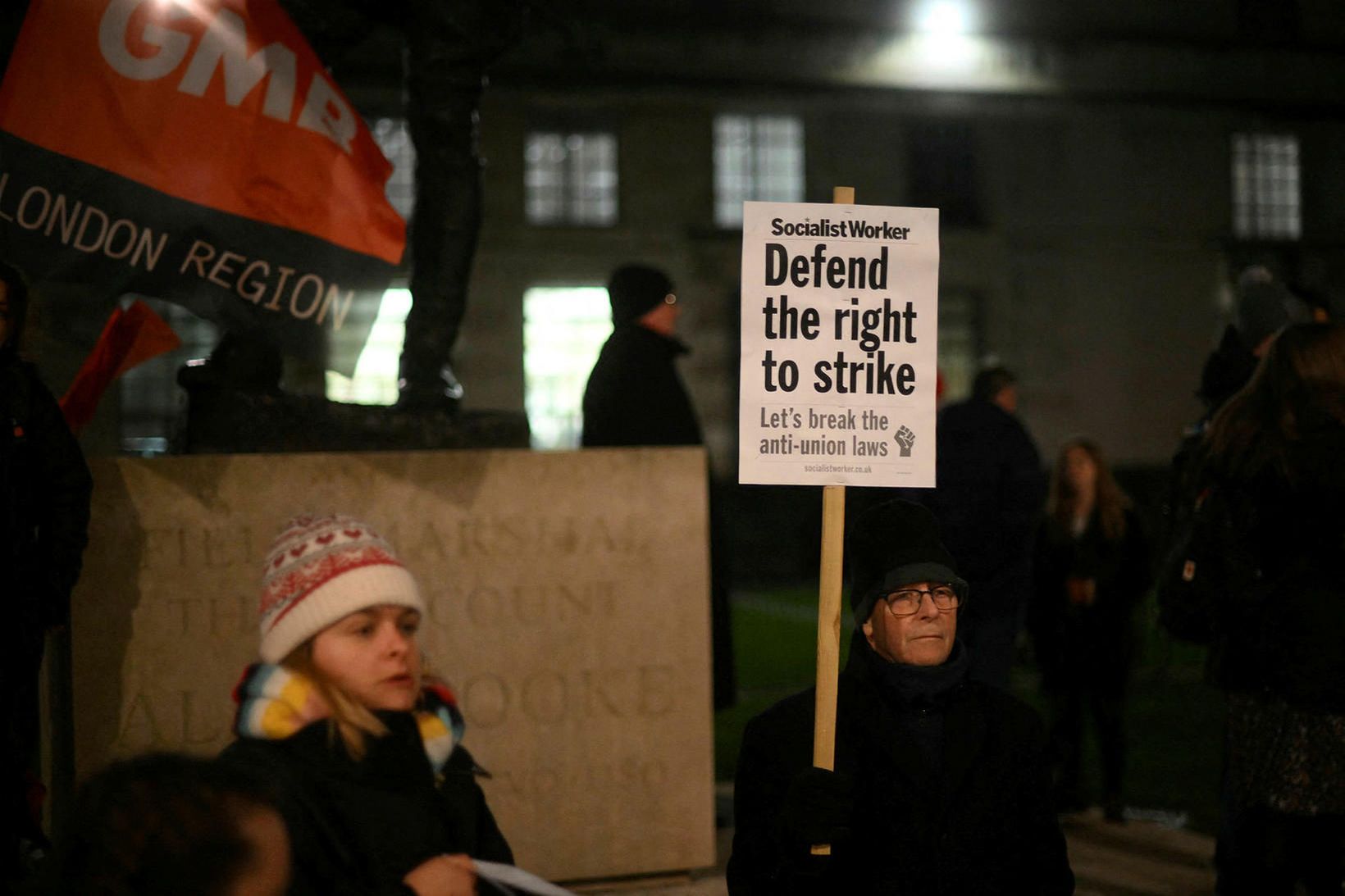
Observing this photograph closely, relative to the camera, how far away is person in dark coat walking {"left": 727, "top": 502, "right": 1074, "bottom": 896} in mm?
2775

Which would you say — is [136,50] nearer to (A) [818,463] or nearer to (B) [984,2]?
(A) [818,463]

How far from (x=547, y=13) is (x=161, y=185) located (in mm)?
1789

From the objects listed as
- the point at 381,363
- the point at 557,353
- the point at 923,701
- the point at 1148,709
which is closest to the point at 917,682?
the point at 923,701

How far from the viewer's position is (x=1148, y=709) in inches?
357

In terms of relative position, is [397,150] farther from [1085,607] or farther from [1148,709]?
[1085,607]

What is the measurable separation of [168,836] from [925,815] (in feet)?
5.49

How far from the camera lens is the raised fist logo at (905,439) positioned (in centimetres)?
321

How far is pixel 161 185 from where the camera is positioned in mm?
4660

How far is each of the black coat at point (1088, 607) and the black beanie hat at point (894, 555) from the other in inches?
146

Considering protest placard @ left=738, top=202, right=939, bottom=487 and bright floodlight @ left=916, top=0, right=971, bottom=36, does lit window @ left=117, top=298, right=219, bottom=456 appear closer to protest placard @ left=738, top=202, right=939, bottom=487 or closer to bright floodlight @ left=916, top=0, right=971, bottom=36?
bright floodlight @ left=916, top=0, right=971, bottom=36

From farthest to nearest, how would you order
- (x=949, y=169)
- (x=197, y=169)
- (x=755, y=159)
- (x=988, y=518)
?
1. (x=949, y=169)
2. (x=755, y=159)
3. (x=988, y=518)
4. (x=197, y=169)

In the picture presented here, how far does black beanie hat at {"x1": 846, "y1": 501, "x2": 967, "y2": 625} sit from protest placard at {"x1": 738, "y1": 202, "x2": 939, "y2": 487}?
9cm

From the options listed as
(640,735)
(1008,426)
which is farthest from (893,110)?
(640,735)

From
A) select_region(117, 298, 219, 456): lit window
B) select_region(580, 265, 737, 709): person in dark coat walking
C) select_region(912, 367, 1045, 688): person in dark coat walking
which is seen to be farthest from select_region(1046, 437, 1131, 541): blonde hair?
select_region(117, 298, 219, 456): lit window
